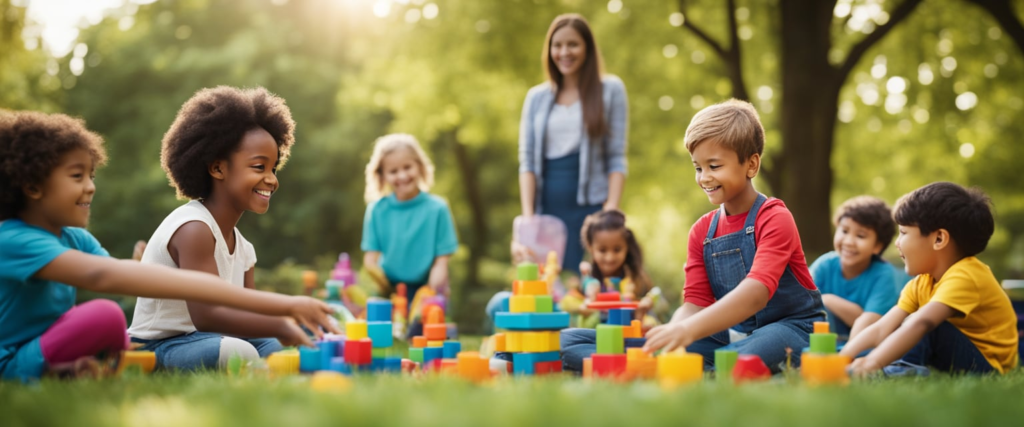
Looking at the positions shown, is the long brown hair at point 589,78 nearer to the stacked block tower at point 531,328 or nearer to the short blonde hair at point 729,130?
the short blonde hair at point 729,130

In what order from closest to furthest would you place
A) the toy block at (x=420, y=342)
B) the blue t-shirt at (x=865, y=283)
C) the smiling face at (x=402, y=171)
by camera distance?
the toy block at (x=420, y=342), the blue t-shirt at (x=865, y=283), the smiling face at (x=402, y=171)

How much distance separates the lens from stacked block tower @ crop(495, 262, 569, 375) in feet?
11.7

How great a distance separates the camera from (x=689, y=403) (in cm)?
217

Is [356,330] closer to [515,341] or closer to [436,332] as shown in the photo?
[515,341]

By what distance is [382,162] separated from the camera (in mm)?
7266

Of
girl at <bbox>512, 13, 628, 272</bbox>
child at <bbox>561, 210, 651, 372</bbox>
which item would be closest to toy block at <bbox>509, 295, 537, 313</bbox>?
child at <bbox>561, 210, 651, 372</bbox>

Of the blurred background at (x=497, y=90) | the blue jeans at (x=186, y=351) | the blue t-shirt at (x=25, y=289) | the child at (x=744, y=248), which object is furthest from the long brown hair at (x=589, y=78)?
the blurred background at (x=497, y=90)

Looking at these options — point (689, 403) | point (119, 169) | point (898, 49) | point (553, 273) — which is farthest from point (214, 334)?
point (119, 169)

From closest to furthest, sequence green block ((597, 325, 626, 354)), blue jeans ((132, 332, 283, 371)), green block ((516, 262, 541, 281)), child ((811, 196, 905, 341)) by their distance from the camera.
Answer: green block ((597, 325, 626, 354)), green block ((516, 262, 541, 281)), blue jeans ((132, 332, 283, 371)), child ((811, 196, 905, 341))

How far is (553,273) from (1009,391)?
309 centimetres

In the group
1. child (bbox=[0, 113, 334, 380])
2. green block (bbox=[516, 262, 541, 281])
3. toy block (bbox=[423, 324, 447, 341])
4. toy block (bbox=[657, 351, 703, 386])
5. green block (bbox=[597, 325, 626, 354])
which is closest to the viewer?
toy block (bbox=[657, 351, 703, 386])

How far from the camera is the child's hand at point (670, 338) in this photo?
3152mm

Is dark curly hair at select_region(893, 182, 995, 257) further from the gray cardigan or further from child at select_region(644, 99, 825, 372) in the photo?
the gray cardigan

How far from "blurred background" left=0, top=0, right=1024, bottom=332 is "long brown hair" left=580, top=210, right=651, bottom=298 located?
182 inches
